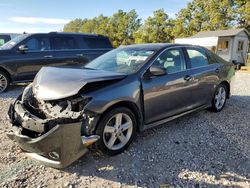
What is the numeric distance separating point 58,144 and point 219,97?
411cm

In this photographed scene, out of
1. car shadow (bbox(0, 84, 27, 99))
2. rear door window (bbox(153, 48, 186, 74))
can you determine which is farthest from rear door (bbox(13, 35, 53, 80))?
rear door window (bbox(153, 48, 186, 74))

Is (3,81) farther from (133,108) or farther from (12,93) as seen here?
(133,108)

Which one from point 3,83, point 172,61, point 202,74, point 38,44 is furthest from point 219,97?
point 3,83

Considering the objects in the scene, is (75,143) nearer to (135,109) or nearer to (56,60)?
(135,109)

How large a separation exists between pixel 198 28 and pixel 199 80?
3118 cm

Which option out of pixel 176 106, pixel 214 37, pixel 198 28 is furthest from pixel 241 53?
pixel 176 106

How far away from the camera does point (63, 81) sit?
346 cm

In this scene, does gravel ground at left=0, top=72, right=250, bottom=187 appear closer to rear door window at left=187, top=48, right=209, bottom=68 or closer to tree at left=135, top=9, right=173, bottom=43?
rear door window at left=187, top=48, right=209, bottom=68

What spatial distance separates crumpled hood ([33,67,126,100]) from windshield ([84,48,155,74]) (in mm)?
349

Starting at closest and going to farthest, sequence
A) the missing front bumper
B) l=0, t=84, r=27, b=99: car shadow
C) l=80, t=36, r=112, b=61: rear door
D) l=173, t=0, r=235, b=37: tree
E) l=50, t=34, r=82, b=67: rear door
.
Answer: the missing front bumper < l=0, t=84, r=27, b=99: car shadow < l=50, t=34, r=82, b=67: rear door < l=80, t=36, r=112, b=61: rear door < l=173, t=0, r=235, b=37: tree

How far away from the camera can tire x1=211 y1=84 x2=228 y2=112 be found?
5669mm

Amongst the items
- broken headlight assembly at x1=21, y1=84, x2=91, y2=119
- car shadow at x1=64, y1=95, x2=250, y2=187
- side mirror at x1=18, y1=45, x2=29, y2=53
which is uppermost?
side mirror at x1=18, y1=45, x2=29, y2=53

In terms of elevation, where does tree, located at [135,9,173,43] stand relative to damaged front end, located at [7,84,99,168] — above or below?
above

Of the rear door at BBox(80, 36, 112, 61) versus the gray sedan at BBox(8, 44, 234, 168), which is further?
the rear door at BBox(80, 36, 112, 61)
